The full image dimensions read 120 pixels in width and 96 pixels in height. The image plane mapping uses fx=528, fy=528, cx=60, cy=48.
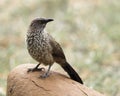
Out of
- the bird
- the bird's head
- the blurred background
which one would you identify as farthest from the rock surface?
the blurred background

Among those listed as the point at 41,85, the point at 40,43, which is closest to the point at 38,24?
the point at 40,43

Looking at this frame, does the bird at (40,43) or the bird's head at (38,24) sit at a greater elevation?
the bird's head at (38,24)

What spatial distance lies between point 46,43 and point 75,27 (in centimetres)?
695

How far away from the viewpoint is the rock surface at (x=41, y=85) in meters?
6.08

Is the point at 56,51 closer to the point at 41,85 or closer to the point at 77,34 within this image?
the point at 41,85

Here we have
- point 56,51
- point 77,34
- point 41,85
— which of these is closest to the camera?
point 41,85

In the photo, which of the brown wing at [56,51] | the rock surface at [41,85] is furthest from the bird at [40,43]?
the rock surface at [41,85]

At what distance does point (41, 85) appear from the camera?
614 centimetres

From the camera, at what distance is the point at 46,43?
622 cm

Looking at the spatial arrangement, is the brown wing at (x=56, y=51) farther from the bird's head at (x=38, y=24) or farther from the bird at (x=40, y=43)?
the bird's head at (x=38, y=24)

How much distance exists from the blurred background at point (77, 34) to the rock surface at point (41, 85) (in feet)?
7.30

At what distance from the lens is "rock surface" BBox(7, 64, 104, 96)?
19.9ft

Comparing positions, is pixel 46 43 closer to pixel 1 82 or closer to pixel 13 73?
pixel 13 73

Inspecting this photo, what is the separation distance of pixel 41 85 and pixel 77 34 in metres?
6.77
